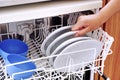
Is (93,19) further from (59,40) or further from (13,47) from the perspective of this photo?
(13,47)

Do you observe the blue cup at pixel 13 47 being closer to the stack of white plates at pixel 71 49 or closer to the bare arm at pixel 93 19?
the stack of white plates at pixel 71 49

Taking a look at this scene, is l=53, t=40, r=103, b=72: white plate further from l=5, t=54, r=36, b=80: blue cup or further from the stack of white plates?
l=5, t=54, r=36, b=80: blue cup

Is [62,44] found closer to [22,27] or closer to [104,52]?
[104,52]

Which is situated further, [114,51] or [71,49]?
[114,51]

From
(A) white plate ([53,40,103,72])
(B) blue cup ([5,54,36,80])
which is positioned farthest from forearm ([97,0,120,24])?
(B) blue cup ([5,54,36,80])

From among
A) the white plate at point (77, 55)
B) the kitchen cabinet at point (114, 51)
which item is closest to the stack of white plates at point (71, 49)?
→ the white plate at point (77, 55)

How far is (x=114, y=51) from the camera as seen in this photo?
1.22 metres

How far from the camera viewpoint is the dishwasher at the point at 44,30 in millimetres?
890

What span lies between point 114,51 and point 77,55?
36 centimetres

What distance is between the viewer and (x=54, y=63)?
0.91m

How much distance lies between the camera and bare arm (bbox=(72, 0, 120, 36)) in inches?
35.3

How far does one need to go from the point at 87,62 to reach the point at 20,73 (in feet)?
0.90

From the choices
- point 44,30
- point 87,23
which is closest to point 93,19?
point 87,23

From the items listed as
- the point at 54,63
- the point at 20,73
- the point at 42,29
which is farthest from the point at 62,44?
the point at 42,29
